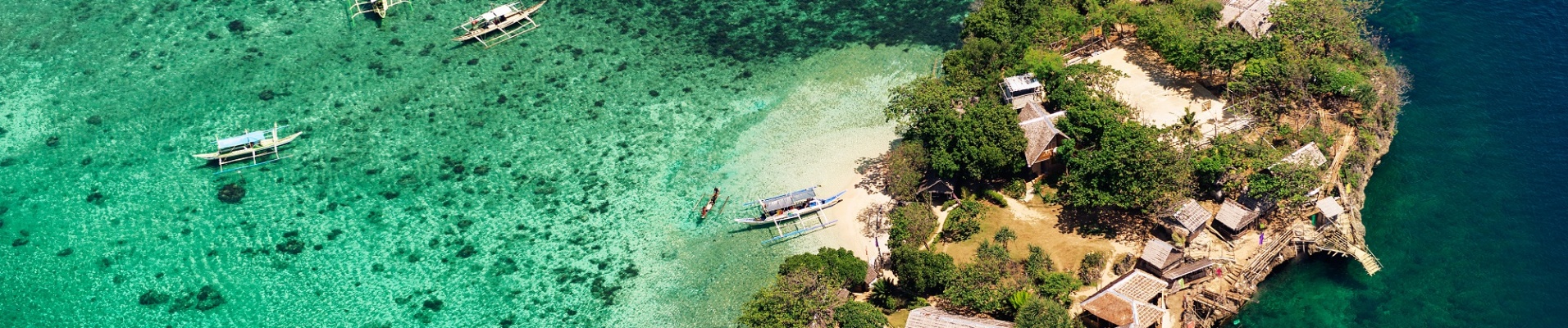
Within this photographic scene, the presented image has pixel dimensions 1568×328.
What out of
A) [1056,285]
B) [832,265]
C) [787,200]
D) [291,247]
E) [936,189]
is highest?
[291,247]

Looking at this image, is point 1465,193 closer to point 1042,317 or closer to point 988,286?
point 1042,317

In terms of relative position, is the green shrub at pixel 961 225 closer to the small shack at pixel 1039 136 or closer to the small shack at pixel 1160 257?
the small shack at pixel 1039 136

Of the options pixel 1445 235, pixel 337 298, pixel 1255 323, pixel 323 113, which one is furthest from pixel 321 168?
pixel 1445 235

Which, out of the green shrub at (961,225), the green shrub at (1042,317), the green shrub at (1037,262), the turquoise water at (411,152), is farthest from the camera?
the turquoise water at (411,152)

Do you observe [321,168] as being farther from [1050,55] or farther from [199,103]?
[1050,55]

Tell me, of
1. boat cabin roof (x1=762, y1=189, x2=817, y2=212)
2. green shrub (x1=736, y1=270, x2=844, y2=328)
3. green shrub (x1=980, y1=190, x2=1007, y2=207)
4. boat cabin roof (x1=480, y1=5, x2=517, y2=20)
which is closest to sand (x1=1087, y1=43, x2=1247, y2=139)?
green shrub (x1=980, y1=190, x2=1007, y2=207)

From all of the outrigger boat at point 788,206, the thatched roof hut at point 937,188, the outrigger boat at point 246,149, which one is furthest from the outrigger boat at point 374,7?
the thatched roof hut at point 937,188

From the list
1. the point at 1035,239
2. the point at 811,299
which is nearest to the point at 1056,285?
the point at 1035,239
